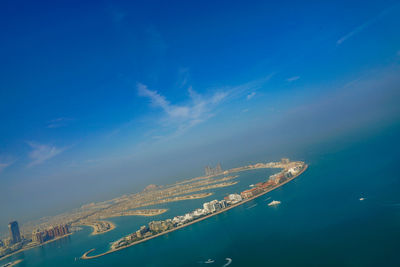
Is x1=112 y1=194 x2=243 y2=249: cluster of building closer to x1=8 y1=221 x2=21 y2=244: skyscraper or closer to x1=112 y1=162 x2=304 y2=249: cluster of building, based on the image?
x1=112 y1=162 x2=304 y2=249: cluster of building

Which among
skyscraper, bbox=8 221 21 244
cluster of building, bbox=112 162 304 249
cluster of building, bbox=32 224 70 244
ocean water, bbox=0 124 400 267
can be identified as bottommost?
ocean water, bbox=0 124 400 267

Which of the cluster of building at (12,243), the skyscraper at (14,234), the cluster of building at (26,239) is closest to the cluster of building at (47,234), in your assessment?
the cluster of building at (26,239)

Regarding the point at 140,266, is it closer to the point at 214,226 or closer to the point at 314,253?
the point at 214,226

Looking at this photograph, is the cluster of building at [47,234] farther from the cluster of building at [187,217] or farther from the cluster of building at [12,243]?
the cluster of building at [187,217]

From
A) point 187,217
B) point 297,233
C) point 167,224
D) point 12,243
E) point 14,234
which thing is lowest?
point 297,233

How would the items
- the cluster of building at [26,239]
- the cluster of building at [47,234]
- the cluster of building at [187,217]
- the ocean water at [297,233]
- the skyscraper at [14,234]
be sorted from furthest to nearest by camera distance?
1. the skyscraper at [14,234]
2. the cluster of building at [47,234]
3. the cluster of building at [26,239]
4. the cluster of building at [187,217]
5. the ocean water at [297,233]

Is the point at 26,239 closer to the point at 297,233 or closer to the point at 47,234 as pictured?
the point at 47,234

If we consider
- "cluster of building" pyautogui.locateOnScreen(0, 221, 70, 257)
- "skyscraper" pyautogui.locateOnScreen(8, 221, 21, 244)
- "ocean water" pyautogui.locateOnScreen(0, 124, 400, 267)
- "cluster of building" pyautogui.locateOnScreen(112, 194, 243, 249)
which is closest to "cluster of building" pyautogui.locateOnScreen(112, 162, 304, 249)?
"cluster of building" pyautogui.locateOnScreen(112, 194, 243, 249)

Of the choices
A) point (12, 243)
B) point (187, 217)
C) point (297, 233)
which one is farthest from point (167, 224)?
point (12, 243)
